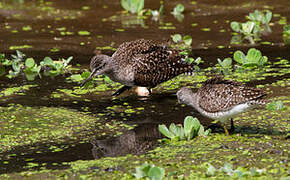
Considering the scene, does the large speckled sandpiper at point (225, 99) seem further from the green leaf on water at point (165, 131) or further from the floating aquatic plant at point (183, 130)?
the green leaf on water at point (165, 131)

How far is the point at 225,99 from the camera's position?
24.4 feet

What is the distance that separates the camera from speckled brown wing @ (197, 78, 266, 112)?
7.27 m

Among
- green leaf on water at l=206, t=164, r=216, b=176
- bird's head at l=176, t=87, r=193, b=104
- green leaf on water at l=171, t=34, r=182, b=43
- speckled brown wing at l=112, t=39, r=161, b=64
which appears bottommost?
green leaf on water at l=206, t=164, r=216, b=176

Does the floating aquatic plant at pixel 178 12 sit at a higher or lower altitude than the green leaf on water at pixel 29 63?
higher

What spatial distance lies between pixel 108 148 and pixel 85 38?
6.36 metres

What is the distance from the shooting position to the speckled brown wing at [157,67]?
9.77m

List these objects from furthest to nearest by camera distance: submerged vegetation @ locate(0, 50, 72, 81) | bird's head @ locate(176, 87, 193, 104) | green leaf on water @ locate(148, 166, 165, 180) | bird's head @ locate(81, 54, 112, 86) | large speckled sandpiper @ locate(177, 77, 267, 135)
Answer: submerged vegetation @ locate(0, 50, 72, 81) → bird's head @ locate(81, 54, 112, 86) → bird's head @ locate(176, 87, 193, 104) → large speckled sandpiper @ locate(177, 77, 267, 135) → green leaf on water @ locate(148, 166, 165, 180)

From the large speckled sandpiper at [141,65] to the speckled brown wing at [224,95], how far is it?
2.05 m

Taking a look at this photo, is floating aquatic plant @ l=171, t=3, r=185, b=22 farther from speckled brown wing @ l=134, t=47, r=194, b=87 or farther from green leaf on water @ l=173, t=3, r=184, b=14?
speckled brown wing @ l=134, t=47, r=194, b=87

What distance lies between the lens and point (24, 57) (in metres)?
12.1

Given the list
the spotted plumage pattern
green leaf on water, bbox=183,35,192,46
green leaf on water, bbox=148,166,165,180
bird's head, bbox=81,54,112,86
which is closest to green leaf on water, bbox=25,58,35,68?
bird's head, bbox=81,54,112,86

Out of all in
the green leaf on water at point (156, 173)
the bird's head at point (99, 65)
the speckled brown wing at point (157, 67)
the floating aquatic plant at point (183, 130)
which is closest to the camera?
the green leaf on water at point (156, 173)

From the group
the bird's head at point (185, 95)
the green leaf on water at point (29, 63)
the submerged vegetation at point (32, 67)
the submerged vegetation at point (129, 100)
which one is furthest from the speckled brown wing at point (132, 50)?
the green leaf on water at point (29, 63)

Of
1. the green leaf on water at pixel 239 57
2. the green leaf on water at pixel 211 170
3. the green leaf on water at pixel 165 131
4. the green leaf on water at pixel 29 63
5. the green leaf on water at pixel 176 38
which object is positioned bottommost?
the green leaf on water at pixel 211 170
